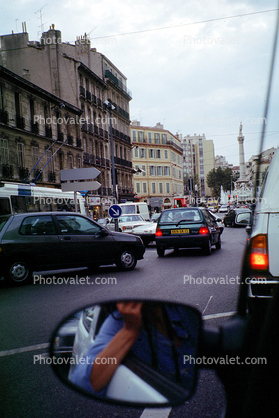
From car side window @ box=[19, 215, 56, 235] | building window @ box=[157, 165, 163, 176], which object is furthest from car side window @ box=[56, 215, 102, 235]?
building window @ box=[157, 165, 163, 176]

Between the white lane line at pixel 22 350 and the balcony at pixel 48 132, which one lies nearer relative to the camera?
the white lane line at pixel 22 350

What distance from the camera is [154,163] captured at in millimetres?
71812

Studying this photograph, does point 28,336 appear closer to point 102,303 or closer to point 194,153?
point 102,303

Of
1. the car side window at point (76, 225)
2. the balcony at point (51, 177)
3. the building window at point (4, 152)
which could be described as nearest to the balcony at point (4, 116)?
the building window at point (4, 152)

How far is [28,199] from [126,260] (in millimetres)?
11370

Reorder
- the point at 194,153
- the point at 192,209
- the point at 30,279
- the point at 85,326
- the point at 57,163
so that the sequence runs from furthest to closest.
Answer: the point at 194,153, the point at 57,163, the point at 192,209, the point at 30,279, the point at 85,326

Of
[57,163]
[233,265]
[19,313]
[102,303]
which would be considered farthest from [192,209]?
[57,163]

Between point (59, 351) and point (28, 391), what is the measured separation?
218 centimetres

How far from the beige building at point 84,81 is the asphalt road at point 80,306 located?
28154 mm

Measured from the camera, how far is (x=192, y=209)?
12.8 m

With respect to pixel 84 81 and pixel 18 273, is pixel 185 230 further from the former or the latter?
pixel 84 81

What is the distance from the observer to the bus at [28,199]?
18.4 meters

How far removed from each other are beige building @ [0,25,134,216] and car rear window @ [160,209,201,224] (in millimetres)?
24484

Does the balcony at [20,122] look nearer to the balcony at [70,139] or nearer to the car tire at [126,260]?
the balcony at [70,139]
